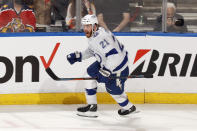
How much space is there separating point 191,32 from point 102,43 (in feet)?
4.68

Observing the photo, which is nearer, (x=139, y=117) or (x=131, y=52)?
(x=139, y=117)

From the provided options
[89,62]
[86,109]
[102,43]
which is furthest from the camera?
[89,62]

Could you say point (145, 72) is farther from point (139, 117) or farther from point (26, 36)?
point (26, 36)

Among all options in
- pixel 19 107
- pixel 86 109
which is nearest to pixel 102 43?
pixel 86 109

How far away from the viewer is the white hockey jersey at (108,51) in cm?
527

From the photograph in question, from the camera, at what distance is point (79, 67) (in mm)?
6094

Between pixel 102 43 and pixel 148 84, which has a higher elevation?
pixel 102 43

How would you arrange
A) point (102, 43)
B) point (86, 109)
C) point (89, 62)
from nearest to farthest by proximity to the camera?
point (102, 43)
point (86, 109)
point (89, 62)

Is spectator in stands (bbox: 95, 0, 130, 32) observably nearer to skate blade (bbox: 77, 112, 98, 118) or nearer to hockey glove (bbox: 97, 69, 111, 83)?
hockey glove (bbox: 97, 69, 111, 83)

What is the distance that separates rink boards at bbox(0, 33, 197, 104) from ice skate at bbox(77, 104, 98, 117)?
447 mm

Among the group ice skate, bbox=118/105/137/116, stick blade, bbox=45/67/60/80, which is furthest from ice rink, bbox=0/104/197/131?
stick blade, bbox=45/67/60/80

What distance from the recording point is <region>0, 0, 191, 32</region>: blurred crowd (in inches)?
233

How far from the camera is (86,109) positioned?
5672 millimetres

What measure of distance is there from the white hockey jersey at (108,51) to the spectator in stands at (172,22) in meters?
0.95
